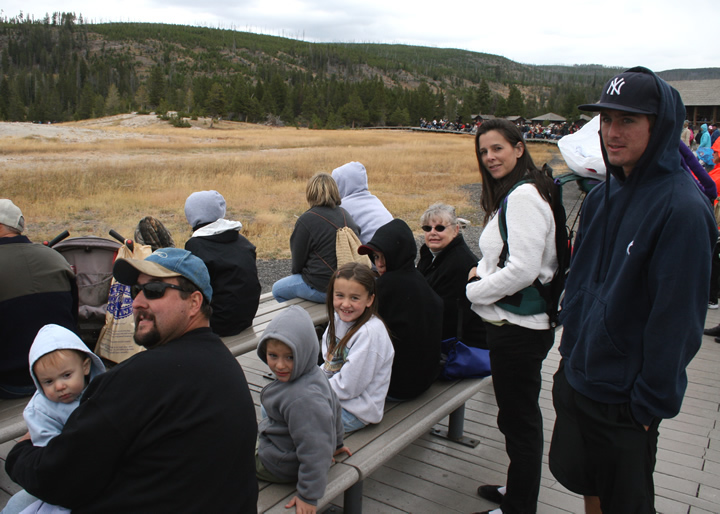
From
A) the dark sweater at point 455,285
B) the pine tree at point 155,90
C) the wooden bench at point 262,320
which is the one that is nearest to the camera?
the dark sweater at point 455,285

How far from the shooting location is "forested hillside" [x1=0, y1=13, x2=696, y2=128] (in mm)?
80312

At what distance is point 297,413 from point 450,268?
5.42 feet

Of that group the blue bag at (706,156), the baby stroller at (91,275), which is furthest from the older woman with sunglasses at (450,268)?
the blue bag at (706,156)

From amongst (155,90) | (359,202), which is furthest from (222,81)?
(359,202)

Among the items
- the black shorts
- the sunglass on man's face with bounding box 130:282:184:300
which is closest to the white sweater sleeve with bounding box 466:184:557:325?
the black shorts

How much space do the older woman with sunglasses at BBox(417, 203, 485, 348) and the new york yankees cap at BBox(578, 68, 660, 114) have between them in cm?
177

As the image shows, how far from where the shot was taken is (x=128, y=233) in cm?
1150

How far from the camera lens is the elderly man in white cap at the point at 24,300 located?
290 cm

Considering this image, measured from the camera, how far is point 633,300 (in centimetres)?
184

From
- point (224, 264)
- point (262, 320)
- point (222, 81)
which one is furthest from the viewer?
point (222, 81)

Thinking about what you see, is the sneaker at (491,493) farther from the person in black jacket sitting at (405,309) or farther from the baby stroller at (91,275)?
the baby stroller at (91,275)

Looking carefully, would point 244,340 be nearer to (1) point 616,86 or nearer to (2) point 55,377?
(2) point 55,377

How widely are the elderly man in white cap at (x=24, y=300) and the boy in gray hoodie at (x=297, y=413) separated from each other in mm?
1400

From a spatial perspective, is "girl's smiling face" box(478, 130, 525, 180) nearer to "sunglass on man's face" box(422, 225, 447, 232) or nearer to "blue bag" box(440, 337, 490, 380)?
"sunglass on man's face" box(422, 225, 447, 232)
